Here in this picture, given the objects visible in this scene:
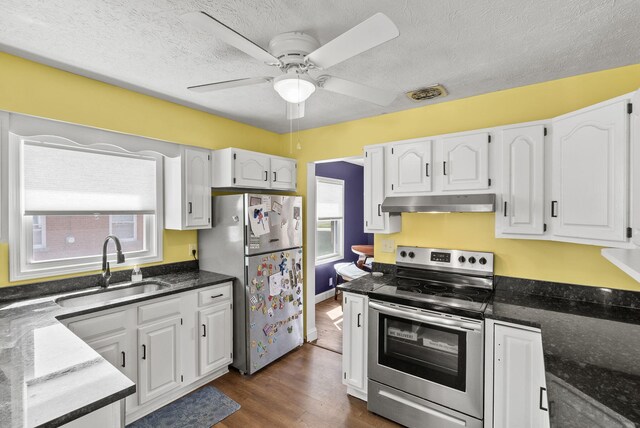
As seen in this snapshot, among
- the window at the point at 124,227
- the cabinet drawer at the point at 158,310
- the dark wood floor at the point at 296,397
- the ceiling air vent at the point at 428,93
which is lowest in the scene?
the dark wood floor at the point at 296,397

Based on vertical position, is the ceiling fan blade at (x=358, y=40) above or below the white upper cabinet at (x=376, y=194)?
above

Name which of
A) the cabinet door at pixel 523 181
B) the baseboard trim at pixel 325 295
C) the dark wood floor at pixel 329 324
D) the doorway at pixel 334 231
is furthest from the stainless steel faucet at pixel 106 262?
the baseboard trim at pixel 325 295

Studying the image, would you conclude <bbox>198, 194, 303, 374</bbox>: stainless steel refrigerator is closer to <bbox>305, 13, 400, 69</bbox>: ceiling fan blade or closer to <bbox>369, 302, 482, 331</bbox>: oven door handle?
<bbox>369, 302, 482, 331</bbox>: oven door handle

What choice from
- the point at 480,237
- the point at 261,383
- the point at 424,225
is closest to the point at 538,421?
the point at 480,237

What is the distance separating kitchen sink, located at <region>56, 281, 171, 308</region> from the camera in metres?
2.18

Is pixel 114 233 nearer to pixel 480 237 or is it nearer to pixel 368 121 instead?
pixel 368 121

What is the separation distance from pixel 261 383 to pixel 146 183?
6.99 ft

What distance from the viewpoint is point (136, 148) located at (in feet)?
8.40

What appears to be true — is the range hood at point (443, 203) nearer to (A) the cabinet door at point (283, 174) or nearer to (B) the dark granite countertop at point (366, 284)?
(B) the dark granite countertop at point (366, 284)

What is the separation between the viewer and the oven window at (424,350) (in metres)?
1.98

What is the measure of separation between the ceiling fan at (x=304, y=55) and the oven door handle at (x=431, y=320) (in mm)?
1462

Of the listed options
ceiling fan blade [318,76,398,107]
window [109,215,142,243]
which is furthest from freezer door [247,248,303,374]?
ceiling fan blade [318,76,398,107]

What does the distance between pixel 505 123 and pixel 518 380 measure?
187cm

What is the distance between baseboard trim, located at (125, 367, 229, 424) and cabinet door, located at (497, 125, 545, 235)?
279cm
